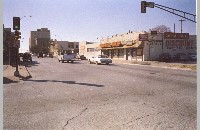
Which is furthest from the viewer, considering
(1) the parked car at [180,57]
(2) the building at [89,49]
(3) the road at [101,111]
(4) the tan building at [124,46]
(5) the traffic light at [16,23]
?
(2) the building at [89,49]

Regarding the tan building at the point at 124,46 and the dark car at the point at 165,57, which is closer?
the dark car at the point at 165,57

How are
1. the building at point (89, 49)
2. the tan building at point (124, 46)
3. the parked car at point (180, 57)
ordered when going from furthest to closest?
the building at point (89, 49)
the tan building at point (124, 46)
the parked car at point (180, 57)

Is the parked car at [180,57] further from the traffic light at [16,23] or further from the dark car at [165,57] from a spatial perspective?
the traffic light at [16,23]

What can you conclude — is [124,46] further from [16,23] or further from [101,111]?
[101,111]

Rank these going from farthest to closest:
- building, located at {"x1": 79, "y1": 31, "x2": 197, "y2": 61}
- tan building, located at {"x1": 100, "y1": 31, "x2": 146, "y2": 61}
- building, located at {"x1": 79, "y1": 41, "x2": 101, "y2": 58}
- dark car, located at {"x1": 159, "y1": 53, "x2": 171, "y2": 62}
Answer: building, located at {"x1": 79, "y1": 41, "x2": 101, "y2": 58}, tan building, located at {"x1": 100, "y1": 31, "x2": 146, "y2": 61}, building, located at {"x1": 79, "y1": 31, "x2": 197, "y2": 61}, dark car, located at {"x1": 159, "y1": 53, "x2": 171, "y2": 62}

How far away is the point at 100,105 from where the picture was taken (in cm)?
911

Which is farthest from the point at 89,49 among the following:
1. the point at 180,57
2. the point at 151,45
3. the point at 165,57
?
the point at 165,57

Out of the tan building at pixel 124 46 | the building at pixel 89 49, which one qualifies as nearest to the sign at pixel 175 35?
the tan building at pixel 124 46

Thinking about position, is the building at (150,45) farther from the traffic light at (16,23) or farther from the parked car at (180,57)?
the traffic light at (16,23)

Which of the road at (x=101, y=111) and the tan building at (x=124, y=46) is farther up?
the tan building at (x=124, y=46)

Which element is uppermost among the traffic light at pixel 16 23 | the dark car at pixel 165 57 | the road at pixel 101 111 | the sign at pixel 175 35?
the sign at pixel 175 35

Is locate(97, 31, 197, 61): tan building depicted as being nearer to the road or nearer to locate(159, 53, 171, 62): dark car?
locate(159, 53, 171, 62): dark car

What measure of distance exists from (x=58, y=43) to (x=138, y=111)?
121757mm

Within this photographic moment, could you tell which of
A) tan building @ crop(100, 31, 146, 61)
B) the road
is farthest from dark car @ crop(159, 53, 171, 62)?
the road
